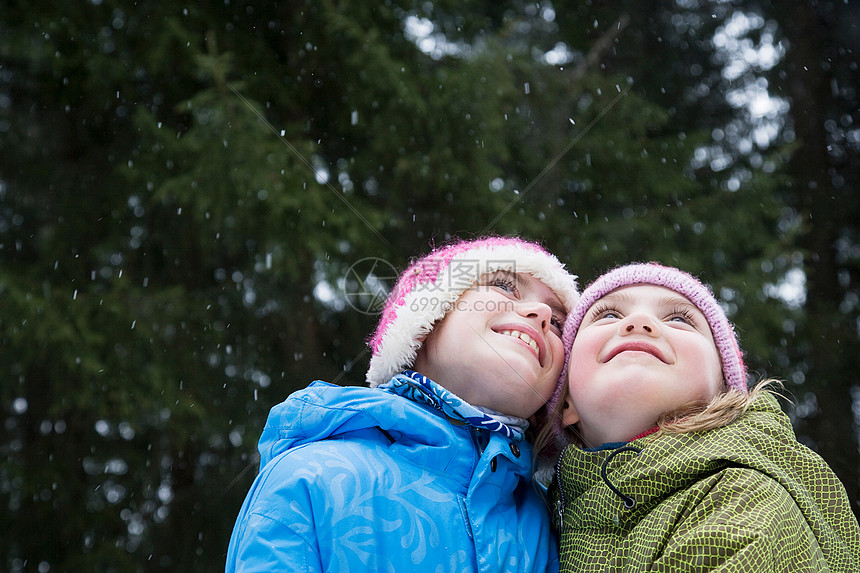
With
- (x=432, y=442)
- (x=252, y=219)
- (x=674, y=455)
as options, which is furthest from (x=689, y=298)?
(x=252, y=219)

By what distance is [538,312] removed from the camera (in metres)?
2.12

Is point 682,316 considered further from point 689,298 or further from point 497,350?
point 497,350

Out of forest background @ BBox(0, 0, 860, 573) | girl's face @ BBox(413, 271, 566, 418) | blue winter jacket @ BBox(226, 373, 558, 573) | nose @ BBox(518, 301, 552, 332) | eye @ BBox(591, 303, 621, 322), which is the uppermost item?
eye @ BBox(591, 303, 621, 322)

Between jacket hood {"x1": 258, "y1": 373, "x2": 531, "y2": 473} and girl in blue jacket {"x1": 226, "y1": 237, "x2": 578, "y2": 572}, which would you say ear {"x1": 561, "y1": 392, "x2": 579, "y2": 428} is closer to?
girl in blue jacket {"x1": 226, "y1": 237, "x2": 578, "y2": 572}

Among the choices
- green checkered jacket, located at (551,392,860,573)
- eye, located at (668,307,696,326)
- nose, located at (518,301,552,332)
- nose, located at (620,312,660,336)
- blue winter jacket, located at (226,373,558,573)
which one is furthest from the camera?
nose, located at (518,301,552,332)

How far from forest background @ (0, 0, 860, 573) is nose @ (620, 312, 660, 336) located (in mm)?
2876

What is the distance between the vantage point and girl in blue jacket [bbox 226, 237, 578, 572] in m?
1.55

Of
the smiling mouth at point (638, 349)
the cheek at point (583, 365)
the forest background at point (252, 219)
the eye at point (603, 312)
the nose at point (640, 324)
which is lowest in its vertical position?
the forest background at point (252, 219)

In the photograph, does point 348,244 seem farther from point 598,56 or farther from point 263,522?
point 263,522

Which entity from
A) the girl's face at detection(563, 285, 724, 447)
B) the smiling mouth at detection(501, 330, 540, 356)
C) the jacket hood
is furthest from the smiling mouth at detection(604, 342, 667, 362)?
the jacket hood

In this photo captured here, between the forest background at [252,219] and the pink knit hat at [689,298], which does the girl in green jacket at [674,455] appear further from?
the forest background at [252,219]

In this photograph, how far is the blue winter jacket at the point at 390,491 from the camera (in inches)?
60.3

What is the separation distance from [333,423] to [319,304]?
11.0ft

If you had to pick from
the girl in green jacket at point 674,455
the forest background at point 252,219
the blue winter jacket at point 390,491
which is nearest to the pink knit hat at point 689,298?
the girl in green jacket at point 674,455
